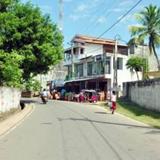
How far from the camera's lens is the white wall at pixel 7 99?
3222 centimetres

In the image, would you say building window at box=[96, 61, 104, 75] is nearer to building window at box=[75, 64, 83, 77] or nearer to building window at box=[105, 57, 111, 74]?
building window at box=[105, 57, 111, 74]

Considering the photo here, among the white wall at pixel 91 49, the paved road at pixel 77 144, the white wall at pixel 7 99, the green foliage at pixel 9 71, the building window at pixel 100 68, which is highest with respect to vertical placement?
the white wall at pixel 91 49

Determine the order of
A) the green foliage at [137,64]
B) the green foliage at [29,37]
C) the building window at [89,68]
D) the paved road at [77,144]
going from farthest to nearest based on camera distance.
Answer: the building window at [89,68] < the green foliage at [137,64] < the green foliage at [29,37] < the paved road at [77,144]

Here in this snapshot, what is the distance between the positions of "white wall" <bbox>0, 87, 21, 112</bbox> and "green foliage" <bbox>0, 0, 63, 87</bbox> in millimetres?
8365

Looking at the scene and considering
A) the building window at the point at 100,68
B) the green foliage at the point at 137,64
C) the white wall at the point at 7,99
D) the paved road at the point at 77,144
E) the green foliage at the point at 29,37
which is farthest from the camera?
the building window at the point at 100,68

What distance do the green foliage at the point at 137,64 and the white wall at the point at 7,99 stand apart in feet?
108

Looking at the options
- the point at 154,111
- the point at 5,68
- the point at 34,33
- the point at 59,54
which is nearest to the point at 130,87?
the point at 59,54

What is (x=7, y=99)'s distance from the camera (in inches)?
1369

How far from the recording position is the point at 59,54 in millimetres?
54719

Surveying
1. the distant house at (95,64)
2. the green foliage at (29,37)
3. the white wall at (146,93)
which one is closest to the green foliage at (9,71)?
the green foliage at (29,37)

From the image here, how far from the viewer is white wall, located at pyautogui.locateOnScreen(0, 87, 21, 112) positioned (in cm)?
3222

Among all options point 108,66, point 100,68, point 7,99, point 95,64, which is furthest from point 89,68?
point 7,99

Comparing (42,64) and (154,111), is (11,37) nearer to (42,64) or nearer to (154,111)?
(42,64)

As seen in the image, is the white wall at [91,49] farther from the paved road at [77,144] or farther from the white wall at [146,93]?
the paved road at [77,144]
